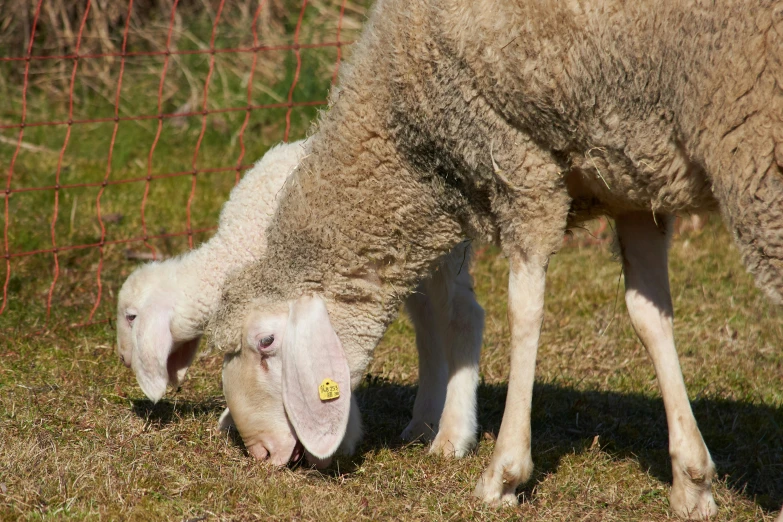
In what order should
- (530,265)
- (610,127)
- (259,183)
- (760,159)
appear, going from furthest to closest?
(259,183)
(530,265)
(610,127)
(760,159)

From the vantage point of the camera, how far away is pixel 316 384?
3.30 m

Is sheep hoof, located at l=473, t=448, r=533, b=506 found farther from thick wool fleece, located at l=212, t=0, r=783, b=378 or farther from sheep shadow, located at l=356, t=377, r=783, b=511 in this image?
thick wool fleece, located at l=212, t=0, r=783, b=378

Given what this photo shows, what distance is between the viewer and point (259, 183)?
370cm

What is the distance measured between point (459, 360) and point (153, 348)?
4.00 feet

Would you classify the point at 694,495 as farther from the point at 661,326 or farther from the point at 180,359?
the point at 180,359

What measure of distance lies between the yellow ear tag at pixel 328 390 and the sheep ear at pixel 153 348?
65cm

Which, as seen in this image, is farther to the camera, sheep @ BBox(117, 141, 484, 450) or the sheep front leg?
sheep @ BBox(117, 141, 484, 450)

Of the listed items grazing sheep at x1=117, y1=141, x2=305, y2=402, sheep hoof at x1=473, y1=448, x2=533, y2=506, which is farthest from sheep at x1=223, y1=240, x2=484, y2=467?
sheep hoof at x1=473, y1=448, x2=533, y2=506

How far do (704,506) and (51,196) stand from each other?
15.3 ft

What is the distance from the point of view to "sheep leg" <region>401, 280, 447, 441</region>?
403cm

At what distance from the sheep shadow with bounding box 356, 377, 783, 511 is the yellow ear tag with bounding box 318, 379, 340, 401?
1.98 ft

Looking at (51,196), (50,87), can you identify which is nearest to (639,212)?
(51,196)

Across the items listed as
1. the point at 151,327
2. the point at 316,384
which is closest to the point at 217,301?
the point at 151,327

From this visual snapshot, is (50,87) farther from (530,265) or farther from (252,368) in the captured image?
(530,265)
